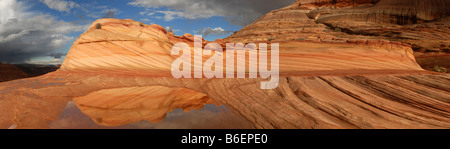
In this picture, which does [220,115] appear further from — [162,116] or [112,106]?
[112,106]

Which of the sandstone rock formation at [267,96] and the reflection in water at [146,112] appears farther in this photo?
the sandstone rock formation at [267,96]

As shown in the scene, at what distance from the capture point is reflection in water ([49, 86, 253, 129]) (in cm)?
294

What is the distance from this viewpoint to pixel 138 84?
604 centimetres

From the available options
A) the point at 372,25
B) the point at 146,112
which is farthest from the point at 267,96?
the point at 372,25

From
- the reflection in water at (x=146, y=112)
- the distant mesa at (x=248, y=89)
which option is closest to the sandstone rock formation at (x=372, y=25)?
the distant mesa at (x=248, y=89)

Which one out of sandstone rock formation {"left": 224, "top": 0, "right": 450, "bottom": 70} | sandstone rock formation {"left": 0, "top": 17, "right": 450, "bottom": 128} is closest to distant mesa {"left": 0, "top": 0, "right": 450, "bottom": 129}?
sandstone rock formation {"left": 0, "top": 17, "right": 450, "bottom": 128}

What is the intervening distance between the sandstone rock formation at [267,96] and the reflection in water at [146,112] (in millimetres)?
24

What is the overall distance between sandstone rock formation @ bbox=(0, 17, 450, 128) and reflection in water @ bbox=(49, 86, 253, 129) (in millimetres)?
24

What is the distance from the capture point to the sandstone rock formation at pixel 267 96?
10.0 ft

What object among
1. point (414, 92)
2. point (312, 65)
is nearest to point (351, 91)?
point (414, 92)

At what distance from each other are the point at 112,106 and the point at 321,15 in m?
26.2

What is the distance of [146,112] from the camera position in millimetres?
3516

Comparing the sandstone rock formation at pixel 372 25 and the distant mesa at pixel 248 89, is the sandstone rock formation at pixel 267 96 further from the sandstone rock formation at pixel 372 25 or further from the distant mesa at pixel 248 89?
the sandstone rock formation at pixel 372 25

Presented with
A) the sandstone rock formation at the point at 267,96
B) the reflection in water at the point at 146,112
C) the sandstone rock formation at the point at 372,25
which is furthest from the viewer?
the sandstone rock formation at the point at 372,25
